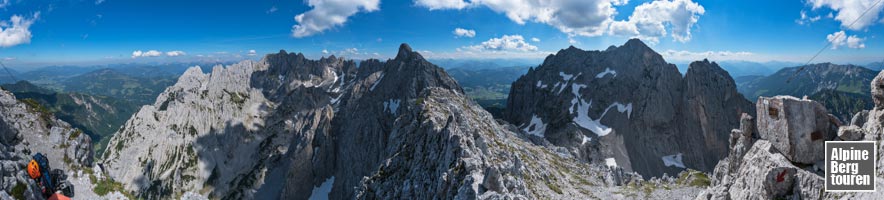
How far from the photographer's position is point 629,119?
137m

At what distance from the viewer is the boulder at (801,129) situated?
2624 cm

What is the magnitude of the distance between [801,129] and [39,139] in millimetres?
55356

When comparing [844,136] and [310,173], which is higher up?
[844,136]

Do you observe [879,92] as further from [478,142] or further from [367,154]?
[367,154]

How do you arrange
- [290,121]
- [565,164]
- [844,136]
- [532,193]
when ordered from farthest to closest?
[290,121], [565,164], [532,193], [844,136]

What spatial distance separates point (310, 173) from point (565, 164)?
84.7 m

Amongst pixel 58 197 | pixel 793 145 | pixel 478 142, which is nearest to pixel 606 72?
pixel 478 142

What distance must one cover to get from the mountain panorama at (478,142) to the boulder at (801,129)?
0.27ft

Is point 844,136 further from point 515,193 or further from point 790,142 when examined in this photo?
point 515,193

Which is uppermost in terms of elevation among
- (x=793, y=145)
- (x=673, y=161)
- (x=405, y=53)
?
(x=405, y=53)

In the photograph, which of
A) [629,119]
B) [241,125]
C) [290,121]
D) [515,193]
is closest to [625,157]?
[629,119]

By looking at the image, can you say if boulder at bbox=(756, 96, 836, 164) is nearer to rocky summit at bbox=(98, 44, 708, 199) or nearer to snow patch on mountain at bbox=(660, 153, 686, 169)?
rocky summit at bbox=(98, 44, 708, 199)

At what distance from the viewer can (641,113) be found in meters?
136

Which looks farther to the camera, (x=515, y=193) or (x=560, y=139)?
(x=560, y=139)
